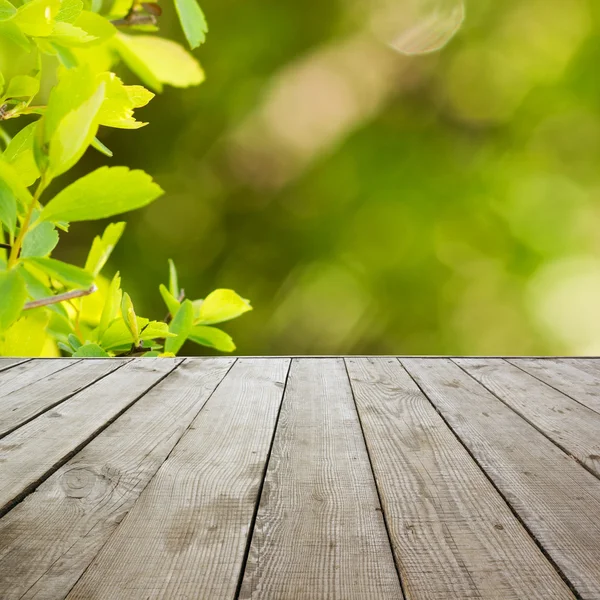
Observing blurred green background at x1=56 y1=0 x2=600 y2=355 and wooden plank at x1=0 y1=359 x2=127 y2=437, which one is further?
blurred green background at x1=56 y1=0 x2=600 y2=355

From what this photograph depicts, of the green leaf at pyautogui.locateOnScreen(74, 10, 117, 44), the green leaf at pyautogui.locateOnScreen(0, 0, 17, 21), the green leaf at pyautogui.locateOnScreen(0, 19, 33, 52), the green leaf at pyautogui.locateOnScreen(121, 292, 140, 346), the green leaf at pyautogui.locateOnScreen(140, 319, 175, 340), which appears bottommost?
the green leaf at pyautogui.locateOnScreen(140, 319, 175, 340)

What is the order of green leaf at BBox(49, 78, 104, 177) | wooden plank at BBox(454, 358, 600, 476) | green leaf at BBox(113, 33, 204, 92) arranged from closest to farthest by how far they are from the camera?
green leaf at BBox(49, 78, 104, 177) → green leaf at BBox(113, 33, 204, 92) → wooden plank at BBox(454, 358, 600, 476)

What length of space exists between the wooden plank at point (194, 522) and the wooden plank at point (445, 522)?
16cm

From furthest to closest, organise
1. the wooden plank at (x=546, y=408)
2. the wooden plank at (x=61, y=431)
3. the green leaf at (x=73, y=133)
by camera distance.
Result: the wooden plank at (x=546, y=408)
the wooden plank at (x=61, y=431)
the green leaf at (x=73, y=133)

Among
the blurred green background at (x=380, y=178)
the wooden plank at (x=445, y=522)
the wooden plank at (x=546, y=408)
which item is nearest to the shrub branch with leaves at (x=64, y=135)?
the wooden plank at (x=445, y=522)

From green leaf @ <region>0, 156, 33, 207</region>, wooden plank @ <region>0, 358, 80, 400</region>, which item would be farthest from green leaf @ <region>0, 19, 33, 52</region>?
wooden plank @ <region>0, 358, 80, 400</region>

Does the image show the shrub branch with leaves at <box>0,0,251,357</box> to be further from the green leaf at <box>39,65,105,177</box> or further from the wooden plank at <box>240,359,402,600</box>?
the wooden plank at <box>240,359,402,600</box>

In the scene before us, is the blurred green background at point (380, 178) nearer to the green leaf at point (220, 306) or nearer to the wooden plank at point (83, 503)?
the green leaf at point (220, 306)

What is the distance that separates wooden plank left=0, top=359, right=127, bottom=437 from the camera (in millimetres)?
1080

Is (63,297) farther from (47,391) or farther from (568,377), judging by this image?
(568,377)

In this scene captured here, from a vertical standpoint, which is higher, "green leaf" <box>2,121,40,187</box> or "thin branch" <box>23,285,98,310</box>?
"green leaf" <box>2,121,40,187</box>

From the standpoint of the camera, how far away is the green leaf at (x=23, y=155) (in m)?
0.33

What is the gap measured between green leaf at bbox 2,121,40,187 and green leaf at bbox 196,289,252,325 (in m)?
0.90

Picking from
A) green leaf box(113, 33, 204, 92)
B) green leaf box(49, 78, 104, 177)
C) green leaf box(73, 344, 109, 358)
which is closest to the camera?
green leaf box(49, 78, 104, 177)
